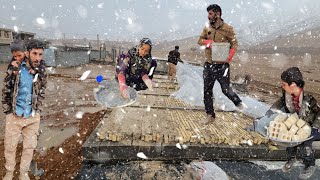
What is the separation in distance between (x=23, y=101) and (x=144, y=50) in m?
2.06

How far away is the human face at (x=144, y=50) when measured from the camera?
419 centimetres

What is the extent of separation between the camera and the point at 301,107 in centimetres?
324

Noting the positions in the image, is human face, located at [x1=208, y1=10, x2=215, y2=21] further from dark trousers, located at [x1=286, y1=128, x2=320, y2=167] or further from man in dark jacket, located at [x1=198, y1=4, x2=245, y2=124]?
dark trousers, located at [x1=286, y1=128, x2=320, y2=167]

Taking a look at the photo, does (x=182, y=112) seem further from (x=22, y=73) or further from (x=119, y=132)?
(x=22, y=73)

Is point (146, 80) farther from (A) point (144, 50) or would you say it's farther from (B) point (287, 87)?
(B) point (287, 87)

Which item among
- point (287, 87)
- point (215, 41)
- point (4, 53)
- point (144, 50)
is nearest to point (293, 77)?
point (287, 87)

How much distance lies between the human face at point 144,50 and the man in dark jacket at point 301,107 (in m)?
2.17

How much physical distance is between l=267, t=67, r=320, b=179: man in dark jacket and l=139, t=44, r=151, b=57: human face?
217 cm

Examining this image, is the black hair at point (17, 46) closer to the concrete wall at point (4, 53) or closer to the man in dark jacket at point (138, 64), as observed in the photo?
the man in dark jacket at point (138, 64)

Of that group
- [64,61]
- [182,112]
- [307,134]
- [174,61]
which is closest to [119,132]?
[182,112]

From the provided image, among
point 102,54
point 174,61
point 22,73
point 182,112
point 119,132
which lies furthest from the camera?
point 102,54

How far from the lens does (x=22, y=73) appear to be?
3270 mm

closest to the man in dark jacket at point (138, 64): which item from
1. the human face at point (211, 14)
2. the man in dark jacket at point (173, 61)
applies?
the human face at point (211, 14)

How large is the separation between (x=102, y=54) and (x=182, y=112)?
113 ft
